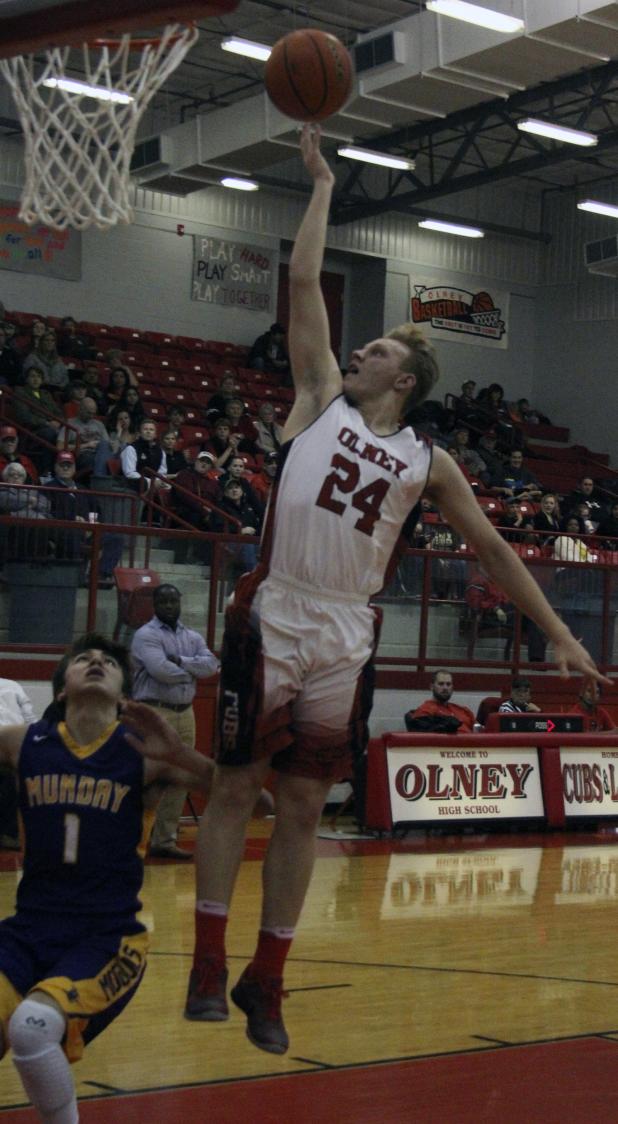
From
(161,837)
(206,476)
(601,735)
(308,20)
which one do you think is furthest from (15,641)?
(308,20)

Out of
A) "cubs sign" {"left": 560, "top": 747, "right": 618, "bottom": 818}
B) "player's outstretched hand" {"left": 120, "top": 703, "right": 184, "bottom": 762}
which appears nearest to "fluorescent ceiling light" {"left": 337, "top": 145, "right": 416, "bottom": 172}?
"cubs sign" {"left": 560, "top": 747, "right": 618, "bottom": 818}

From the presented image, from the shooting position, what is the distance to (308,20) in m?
20.6

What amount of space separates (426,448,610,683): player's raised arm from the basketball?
107 centimetres

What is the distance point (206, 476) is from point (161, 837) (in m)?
5.25

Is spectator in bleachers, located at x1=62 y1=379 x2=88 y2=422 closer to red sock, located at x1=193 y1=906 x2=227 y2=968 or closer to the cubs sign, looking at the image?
the cubs sign

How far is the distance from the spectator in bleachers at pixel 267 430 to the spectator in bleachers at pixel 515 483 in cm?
317

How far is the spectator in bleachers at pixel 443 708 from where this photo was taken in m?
13.6

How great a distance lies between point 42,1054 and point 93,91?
5.05 metres

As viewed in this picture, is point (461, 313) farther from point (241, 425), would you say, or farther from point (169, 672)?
point (169, 672)

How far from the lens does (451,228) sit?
83.8 ft

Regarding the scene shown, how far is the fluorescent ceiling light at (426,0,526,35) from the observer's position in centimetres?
1538

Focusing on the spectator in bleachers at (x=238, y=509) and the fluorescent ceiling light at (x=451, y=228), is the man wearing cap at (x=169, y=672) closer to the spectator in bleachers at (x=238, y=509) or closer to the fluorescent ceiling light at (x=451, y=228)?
the spectator in bleachers at (x=238, y=509)

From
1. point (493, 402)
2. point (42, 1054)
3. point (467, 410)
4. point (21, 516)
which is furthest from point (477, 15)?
point (42, 1054)

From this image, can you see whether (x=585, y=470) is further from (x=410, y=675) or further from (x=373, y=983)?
(x=373, y=983)
